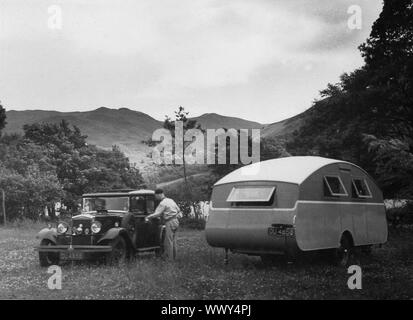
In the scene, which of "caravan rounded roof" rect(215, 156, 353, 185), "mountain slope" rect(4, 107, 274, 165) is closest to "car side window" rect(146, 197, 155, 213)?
"caravan rounded roof" rect(215, 156, 353, 185)

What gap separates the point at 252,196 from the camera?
1162cm

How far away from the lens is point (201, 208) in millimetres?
33938

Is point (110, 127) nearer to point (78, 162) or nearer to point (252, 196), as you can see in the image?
point (78, 162)

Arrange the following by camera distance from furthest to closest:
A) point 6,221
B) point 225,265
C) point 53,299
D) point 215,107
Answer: point 6,221 → point 215,107 → point 225,265 → point 53,299

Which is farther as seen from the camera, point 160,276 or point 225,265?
point 225,265

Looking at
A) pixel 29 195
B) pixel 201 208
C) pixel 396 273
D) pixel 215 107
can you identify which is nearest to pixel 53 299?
pixel 396 273

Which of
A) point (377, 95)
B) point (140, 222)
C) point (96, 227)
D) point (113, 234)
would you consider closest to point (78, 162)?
point (377, 95)

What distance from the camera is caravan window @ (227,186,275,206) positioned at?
446 inches

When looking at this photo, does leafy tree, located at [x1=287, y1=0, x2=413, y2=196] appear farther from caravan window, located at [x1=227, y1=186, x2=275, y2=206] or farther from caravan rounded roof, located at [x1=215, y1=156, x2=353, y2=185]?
caravan window, located at [x1=227, y1=186, x2=275, y2=206]

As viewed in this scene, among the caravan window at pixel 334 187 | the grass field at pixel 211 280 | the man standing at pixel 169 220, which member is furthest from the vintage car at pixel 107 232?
the caravan window at pixel 334 187

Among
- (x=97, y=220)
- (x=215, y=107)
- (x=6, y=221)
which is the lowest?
A: (x=6, y=221)

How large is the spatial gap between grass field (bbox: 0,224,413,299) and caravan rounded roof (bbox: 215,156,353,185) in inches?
83.6
